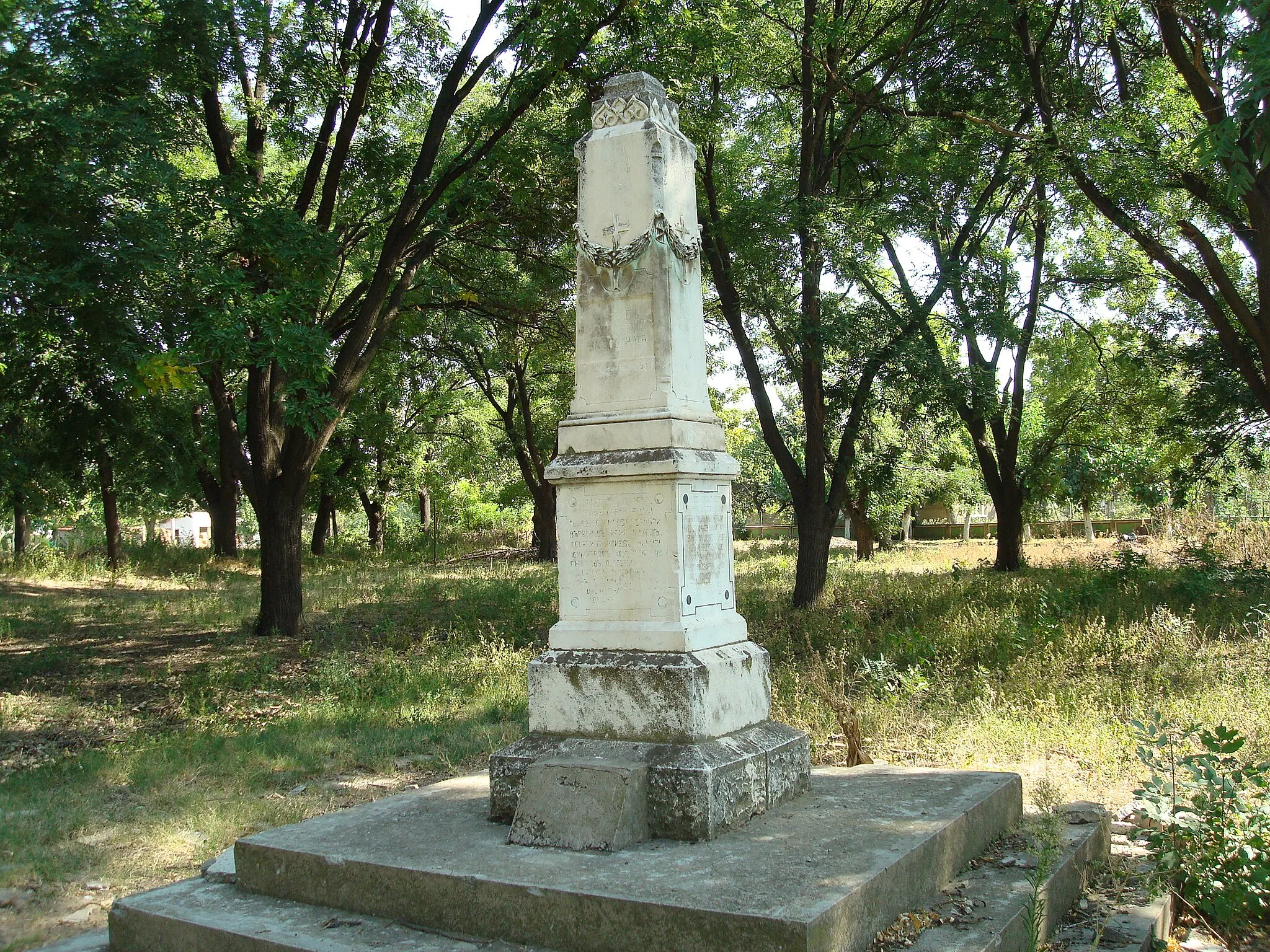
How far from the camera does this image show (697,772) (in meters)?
4.40

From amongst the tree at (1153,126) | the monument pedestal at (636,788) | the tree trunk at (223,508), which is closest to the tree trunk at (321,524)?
the tree trunk at (223,508)

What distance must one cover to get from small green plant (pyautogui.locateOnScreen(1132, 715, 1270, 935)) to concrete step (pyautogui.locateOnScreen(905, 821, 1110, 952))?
1.02 ft

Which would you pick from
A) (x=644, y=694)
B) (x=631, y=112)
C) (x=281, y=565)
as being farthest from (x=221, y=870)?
(x=281, y=565)

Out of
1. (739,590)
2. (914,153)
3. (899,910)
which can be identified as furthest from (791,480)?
(899,910)

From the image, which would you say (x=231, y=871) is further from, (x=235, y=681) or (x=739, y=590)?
(x=739, y=590)

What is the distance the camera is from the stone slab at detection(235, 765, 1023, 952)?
341 cm

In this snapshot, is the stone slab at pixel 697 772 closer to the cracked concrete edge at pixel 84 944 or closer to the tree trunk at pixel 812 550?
the cracked concrete edge at pixel 84 944

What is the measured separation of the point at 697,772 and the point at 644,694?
0.51m

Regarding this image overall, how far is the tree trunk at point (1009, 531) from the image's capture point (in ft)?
63.4

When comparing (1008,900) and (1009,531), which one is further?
(1009,531)

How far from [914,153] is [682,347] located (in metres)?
10.4

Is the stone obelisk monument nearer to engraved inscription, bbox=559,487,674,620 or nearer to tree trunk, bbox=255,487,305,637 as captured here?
engraved inscription, bbox=559,487,674,620

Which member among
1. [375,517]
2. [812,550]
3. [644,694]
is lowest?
[644,694]

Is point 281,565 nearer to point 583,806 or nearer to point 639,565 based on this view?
point 639,565
